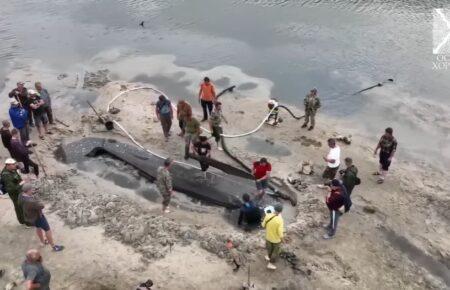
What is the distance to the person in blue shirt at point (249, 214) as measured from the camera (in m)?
10.7

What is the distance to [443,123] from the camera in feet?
52.5

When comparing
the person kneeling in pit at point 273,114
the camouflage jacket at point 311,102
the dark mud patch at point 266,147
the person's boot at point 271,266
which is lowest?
the person's boot at point 271,266

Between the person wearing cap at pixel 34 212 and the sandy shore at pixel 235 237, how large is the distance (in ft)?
1.16

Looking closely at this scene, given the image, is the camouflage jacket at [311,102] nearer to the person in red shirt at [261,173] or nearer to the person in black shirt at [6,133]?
the person in red shirt at [261,173]

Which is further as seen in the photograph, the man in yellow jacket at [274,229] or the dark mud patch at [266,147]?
the dark mud patch at [266,147]

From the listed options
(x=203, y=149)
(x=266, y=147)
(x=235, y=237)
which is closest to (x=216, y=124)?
(x=203, y=149)

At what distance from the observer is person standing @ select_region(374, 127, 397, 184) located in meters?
12.3

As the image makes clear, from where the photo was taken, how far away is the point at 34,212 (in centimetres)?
930

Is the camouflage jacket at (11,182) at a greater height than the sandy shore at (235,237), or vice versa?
the camouflage jacket at (11,182)

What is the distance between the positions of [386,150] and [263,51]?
10768 mm

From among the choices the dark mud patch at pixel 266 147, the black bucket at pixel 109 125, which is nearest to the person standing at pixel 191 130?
the dark mud patch at pixel 266 147

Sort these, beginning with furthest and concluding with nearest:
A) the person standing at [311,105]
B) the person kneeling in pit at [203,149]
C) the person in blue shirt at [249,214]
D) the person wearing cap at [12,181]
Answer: the person standing at [311,105]
the person kneeling in pit at [203,149]
the person in blue shirt at [249,214]
the person wearing cap at [12,181]

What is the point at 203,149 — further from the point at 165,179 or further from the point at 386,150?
the point at 386,150

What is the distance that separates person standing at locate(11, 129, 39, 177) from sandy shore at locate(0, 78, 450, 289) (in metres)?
0.52
